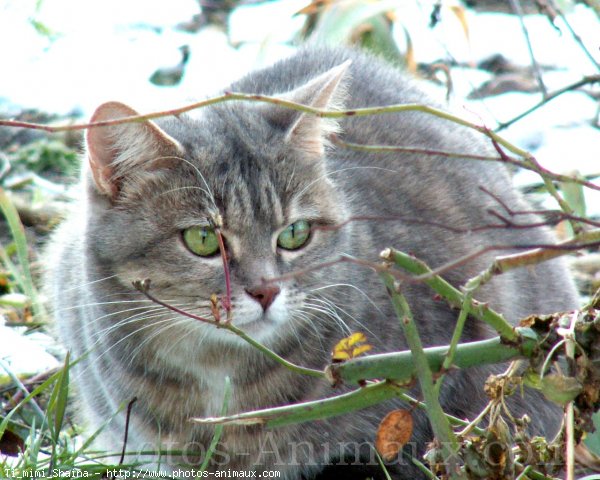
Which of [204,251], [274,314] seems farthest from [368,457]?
[204,251]

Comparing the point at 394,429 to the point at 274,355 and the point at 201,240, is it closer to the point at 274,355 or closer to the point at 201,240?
the point at 274,355

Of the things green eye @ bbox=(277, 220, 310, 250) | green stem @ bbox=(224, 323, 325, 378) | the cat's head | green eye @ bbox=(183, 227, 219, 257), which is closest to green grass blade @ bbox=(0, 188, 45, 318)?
the cat's head

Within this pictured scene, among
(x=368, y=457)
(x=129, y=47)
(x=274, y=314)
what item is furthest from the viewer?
(x=129, y=47)

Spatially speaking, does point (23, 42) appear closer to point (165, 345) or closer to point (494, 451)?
point (165, 345)

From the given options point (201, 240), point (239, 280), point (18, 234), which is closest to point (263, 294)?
point (239, 280)

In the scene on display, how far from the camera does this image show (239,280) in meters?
1.93

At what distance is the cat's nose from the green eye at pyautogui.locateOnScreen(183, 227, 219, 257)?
0.48ft

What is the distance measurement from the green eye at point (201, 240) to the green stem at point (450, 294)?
0.73 meters

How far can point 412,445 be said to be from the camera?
216cm

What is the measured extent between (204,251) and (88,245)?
0.31 meters

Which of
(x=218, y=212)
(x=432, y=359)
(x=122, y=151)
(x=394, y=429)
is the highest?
(x=122, y=151)

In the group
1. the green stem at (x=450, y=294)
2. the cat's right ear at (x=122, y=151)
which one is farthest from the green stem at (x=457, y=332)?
the cat's right ear at (x=122, y=151)

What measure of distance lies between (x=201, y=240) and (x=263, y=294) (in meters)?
0.21

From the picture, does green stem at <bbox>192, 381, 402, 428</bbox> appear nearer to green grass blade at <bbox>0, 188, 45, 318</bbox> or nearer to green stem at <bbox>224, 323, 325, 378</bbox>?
green stem at <bbox>224, 323, 325, 378</bbox>
